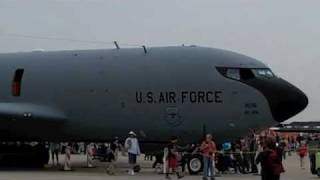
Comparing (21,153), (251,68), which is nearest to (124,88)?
(251,68)

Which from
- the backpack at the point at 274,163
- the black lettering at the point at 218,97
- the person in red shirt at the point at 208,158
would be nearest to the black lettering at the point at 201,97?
the black lettering at the point at 218,97

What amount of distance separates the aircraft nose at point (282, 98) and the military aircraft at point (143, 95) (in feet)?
0.11

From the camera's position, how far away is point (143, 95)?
21.9m

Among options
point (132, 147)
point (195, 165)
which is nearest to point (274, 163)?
point (195, 165)

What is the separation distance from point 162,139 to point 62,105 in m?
3.82

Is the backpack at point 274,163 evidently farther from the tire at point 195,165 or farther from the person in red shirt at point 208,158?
the tire at point 195,165

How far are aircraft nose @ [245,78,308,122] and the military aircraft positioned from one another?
33mm

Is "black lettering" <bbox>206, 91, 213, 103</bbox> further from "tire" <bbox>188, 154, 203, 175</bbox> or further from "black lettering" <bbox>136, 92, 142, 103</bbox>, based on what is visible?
"black lettering" <bbox>136, 92, 142, 103</bbox>

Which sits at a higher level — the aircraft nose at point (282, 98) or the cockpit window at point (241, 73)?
the cockpit window at point (241, 73)

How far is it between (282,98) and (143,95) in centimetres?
473

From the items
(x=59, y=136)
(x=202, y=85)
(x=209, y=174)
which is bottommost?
(x=209, y=174)

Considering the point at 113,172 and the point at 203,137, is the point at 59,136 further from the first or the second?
the point at 203,137

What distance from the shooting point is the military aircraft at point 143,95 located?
68.8ft

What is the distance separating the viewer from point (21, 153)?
1028 inches
